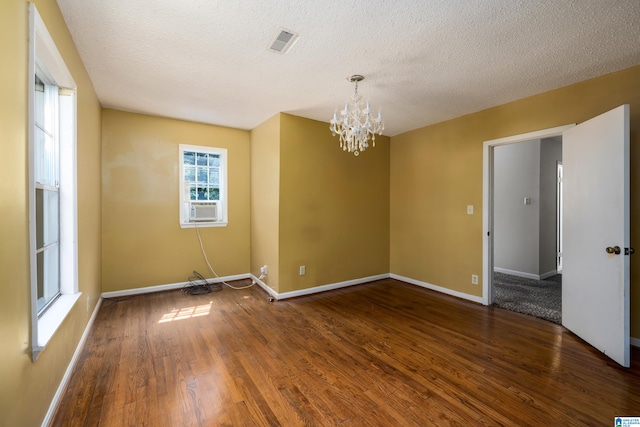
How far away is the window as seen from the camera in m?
4.13

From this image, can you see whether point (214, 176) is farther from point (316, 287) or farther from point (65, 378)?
point (65, 378)

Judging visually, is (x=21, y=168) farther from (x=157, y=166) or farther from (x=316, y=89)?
(x=157, y=166)

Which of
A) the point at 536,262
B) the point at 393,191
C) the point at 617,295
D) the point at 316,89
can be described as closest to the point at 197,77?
the point at 316,89

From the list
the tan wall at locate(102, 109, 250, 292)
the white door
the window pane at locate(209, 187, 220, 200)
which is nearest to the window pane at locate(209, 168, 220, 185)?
the window pane at locate(209, 187, 220, 200)

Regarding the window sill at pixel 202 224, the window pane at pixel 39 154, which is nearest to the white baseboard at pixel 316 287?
the window sill at pixel 202 224

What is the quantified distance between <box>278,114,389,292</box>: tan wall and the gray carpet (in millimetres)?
1772

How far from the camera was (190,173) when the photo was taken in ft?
13.8

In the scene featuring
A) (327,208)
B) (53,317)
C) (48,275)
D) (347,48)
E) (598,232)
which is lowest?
(53,317)

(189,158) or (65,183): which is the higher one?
(189,158)

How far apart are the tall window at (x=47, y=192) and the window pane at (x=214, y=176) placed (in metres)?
2.35

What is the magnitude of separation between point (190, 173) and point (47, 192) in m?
2.33

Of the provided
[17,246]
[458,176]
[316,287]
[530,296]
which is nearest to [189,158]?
[316,287]

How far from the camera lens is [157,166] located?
3.94 metres

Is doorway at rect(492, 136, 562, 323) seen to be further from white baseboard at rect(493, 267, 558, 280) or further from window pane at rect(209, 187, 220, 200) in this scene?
window pane at rect(209, 187, 220, 200)
